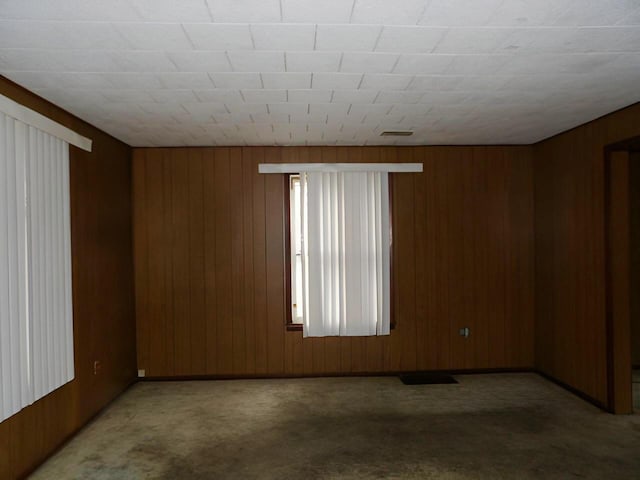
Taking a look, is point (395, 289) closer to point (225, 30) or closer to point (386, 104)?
point (386, 104)

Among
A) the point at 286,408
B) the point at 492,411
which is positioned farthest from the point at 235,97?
the point at 492,411

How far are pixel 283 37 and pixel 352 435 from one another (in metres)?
2.99

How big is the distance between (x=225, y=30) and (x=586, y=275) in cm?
396

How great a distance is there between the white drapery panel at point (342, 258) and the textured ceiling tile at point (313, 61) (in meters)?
2.26

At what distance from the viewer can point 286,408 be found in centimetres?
409

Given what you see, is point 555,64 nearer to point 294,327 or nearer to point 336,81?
point 336,81

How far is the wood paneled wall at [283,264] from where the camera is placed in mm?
4980

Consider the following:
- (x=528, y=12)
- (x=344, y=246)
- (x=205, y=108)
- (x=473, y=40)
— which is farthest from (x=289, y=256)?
(x=528, y=12)

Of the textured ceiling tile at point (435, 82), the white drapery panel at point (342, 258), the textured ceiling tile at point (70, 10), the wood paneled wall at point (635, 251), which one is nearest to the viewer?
the textured ceiling tile at point (70, 10)

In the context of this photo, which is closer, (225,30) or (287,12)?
(287,12)

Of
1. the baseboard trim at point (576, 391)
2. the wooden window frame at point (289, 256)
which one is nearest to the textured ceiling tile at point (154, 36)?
the wooden window frame at point (289, 256)

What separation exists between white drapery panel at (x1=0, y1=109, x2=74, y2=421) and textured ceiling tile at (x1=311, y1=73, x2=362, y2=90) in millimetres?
2019

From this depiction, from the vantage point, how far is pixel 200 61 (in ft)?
8.47

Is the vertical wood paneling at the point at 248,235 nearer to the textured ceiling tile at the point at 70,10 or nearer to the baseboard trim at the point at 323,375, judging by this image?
the baseboard trim at the point at 323,375
